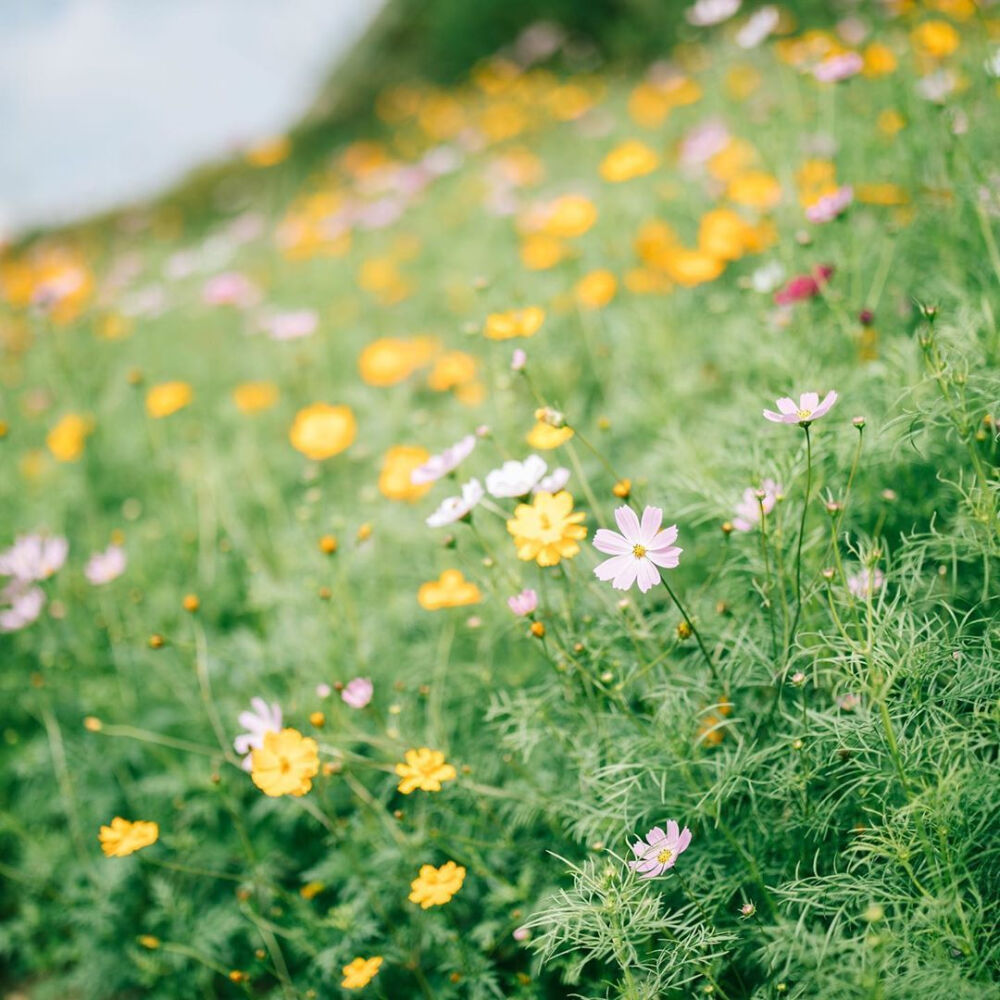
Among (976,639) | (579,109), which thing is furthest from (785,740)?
(579,109)

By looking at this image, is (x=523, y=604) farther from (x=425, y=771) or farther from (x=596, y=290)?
(x=596, y=290)

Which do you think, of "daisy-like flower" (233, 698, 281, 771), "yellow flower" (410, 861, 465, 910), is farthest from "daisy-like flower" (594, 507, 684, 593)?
"daisy-like flower" (233, 698, 281, 771)

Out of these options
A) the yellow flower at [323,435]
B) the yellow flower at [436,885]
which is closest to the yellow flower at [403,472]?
the yellow flower at [323,435]

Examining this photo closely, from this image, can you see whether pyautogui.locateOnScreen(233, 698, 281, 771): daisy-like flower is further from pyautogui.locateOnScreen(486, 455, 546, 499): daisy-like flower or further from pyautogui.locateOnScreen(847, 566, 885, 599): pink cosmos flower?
pyautogui.locateOnScreen(847, 566, 885, 599): pink cosmos flower

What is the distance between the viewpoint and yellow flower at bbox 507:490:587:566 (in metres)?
1.07

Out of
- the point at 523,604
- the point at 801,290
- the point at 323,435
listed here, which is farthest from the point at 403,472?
the point at 801,290

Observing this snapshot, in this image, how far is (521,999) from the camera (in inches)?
45.9

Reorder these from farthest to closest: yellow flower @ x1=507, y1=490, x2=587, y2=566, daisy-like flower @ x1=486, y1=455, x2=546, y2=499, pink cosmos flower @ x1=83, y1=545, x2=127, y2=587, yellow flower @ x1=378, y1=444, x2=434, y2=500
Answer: pink cosmos flower @ x1=83, y1=545, x2=127, y2=587
yellow flower @ x1=378, y1=444, x2=434, y2=500
daisy-like flower @ x1=486, y1=455, x2=546, y2=499
yellow flower @ x1=507, y1=490, x2=587, y2=566

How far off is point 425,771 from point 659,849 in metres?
0.37

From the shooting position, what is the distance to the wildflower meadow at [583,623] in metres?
1.04

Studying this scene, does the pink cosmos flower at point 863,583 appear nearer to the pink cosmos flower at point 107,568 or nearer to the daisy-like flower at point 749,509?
the daisy-like flower at point 749,509

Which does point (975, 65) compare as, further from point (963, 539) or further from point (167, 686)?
point (167, 686)

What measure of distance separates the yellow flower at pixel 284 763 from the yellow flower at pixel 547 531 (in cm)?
46

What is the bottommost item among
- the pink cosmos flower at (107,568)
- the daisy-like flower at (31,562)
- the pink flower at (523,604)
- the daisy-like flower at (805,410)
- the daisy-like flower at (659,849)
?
the daisy-like flower at (659,849)
